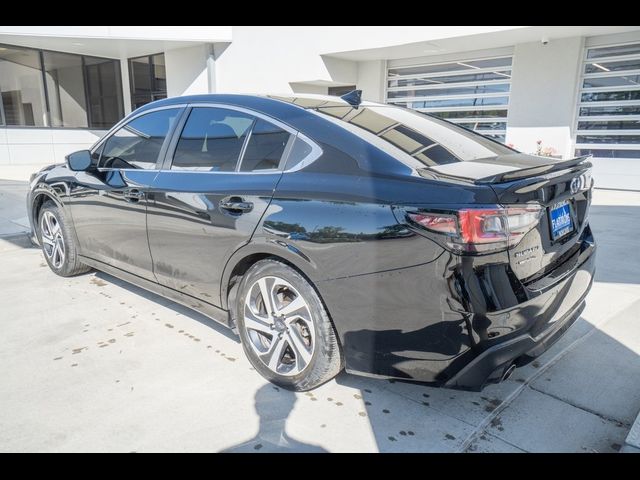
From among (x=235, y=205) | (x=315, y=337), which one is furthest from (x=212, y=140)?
(x=315, y=337)

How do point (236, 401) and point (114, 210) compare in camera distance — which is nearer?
point (236, 401)

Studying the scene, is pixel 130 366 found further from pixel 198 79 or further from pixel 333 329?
pixel 198 79

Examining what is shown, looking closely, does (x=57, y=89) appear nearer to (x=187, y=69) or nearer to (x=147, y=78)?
(x=147, y=78)

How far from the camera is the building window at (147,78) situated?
1706cm

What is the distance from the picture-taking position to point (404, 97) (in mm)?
14852

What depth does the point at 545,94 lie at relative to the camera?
38.7 feet

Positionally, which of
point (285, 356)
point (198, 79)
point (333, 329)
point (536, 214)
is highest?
point (198, 79)

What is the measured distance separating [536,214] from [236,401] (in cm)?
183

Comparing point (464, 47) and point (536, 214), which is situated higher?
point (464, 47)

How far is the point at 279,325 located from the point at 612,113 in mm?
11662

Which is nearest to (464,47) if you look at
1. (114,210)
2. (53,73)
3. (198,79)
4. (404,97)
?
(404,97)

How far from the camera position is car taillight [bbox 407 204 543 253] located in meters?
1.96

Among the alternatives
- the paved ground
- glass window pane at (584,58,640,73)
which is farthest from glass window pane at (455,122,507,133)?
the paved ground

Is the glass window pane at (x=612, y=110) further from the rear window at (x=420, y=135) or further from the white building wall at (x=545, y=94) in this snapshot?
the rear window at (x=420, y=135)
